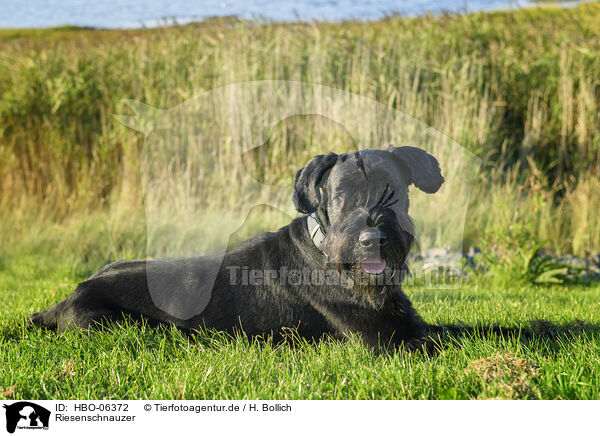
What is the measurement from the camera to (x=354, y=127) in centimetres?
750

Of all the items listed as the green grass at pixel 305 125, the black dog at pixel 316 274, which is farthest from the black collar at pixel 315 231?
the green grass at pixel 305 125

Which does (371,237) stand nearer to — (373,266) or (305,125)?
(373,266)

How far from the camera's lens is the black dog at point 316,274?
3070mm

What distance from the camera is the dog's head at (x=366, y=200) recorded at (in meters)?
2.99

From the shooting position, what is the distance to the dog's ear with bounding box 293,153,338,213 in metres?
3.29

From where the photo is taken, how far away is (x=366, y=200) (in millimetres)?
3105

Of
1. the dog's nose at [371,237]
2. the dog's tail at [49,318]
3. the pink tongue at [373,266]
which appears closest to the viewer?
the dog's nose at [371,237]

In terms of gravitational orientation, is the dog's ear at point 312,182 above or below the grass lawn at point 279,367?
above

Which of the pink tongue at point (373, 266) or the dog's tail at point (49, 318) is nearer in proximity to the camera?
the pink tongue at point (373, 266)
